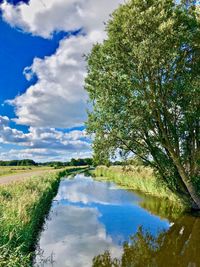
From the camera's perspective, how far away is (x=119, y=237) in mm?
16469

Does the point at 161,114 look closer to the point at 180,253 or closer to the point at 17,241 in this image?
the point at 180,253

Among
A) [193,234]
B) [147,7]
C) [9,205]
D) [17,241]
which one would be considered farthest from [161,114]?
[17,241]

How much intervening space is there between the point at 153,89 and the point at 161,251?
1079 centimetres

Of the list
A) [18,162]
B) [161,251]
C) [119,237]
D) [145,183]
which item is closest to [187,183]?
[119,237]

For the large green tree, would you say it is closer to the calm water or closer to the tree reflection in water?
the calm water

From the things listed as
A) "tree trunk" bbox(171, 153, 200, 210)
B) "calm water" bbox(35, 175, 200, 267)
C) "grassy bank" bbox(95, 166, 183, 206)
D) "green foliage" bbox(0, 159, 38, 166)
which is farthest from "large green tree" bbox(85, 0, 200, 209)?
"green foliage" bbox(0, 159, 38, 166)

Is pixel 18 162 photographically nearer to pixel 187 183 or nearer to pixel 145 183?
pixel 145 183

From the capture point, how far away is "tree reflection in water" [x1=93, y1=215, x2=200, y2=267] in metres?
12.2

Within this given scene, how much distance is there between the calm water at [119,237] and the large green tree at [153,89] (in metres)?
3.63

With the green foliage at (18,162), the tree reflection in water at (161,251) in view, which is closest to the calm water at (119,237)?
the tree reflection in water at (161,251)

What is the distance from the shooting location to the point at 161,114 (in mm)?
22359

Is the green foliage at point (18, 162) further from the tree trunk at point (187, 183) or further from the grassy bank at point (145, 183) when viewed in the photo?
the tree trunk at point (187, 183)

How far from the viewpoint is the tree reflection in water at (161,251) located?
40.1 feet

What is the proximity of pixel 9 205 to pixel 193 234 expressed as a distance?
919 cm
